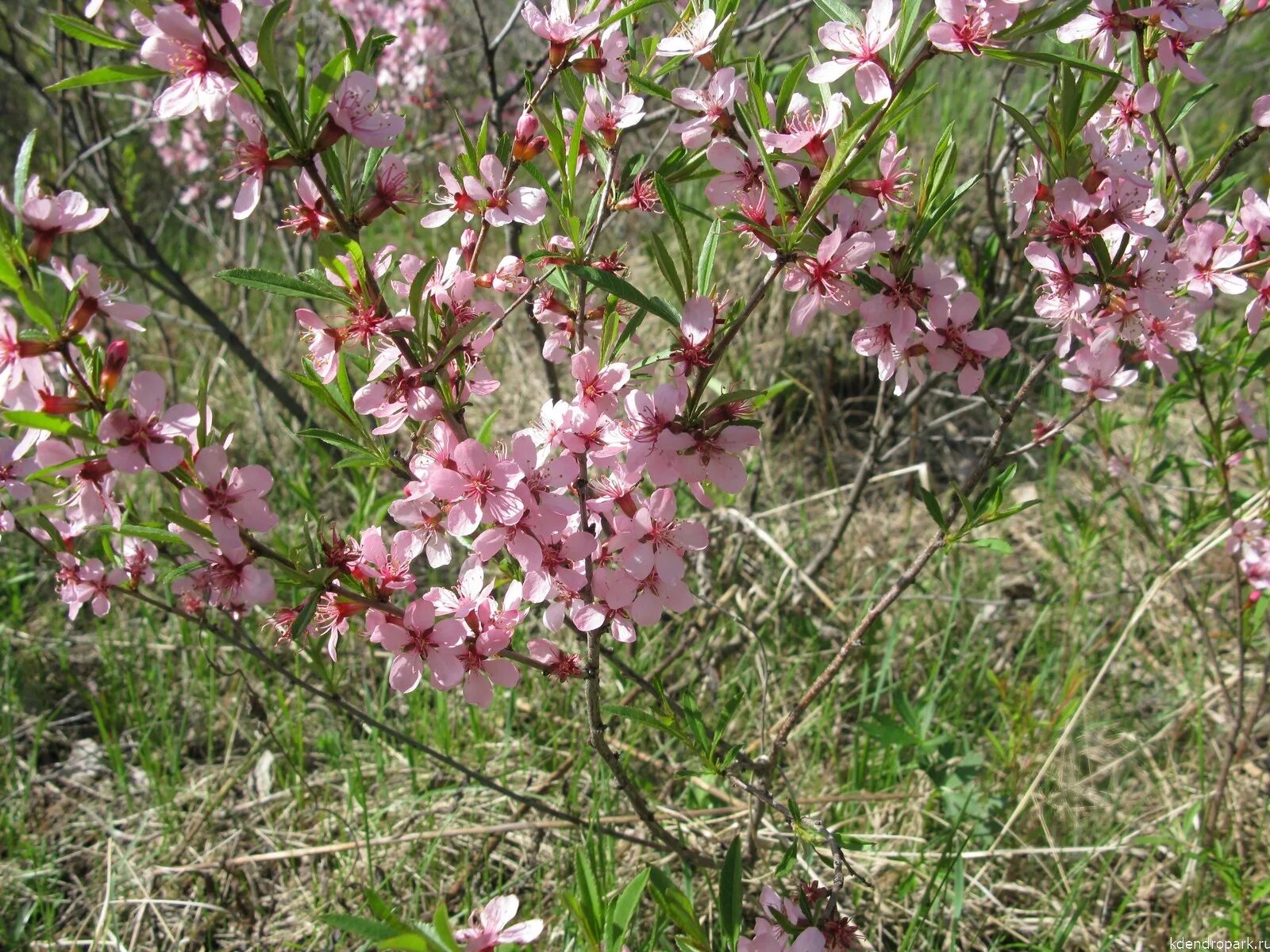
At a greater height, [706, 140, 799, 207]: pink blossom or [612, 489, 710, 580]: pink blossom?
[706, 140, 799, 207]: pink blossom

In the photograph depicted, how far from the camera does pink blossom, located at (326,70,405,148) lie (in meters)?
1.07

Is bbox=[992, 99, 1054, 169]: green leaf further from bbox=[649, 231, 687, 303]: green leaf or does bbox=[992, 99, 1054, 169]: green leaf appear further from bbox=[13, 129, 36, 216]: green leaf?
bbox=[13, 129, 36, 216]: green leaf

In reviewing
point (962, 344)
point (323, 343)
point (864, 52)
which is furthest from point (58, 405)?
point (962, 344)

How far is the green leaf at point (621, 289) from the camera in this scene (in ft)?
3.62

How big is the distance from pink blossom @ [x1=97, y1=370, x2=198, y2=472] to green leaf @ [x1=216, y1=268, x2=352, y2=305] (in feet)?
0.53

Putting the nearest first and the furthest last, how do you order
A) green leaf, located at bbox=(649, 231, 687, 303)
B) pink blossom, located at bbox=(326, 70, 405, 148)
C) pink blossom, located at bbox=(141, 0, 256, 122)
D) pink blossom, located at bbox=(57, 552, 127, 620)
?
pink blossom, located at bbox=(141, 0, 256, 122) < pink blossom, located at bbox=(326, 70, 405, 148) < green leaf, located at bbox=(649, 231, 687, 303) < pink blossom, located at bbox=(57, 552, 127, 620)

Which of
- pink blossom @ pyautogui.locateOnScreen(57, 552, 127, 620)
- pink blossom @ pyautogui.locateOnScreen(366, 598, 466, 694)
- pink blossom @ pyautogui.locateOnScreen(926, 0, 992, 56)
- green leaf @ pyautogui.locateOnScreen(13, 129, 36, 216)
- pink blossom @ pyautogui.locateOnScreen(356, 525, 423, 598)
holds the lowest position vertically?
pink blossom @ pyautogui.locateOnScreen(57, 552, 127, 620)

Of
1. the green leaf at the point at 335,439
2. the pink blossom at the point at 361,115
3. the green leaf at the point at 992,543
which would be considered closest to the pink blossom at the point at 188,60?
the pink blossom at the point at 361,115

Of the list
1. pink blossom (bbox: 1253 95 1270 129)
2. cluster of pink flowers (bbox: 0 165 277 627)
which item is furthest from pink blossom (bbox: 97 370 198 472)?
pink blossom (bbox: 1253 95 1270 129)

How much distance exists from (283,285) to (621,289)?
43 centimetres

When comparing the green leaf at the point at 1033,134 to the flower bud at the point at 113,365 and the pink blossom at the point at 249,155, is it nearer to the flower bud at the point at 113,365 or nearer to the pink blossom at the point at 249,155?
the pink blossom at the point at 249,155

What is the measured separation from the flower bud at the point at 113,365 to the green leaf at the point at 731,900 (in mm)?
1069

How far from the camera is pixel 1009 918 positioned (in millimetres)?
2045

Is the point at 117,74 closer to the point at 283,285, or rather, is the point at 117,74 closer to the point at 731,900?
the point at 283,285
